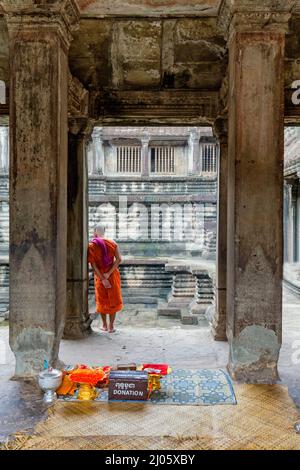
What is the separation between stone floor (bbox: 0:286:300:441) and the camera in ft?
10.1

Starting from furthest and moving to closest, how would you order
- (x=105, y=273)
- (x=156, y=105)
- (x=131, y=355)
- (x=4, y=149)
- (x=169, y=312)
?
(x=4, y=149)
(x=169, y=312)
(x=105, y=273)
(x=156, y=105)
(x=131, y=355)

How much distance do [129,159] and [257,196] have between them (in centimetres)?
1855

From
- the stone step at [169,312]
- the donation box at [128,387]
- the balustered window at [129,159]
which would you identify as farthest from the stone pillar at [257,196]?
the balustered window at [129,159]

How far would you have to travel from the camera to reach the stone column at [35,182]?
3520 millimetres

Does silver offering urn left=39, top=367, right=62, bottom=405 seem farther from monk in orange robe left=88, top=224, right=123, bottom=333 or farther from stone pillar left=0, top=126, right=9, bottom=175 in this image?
stone pillar left=0, top=126, right=9, bottom=175

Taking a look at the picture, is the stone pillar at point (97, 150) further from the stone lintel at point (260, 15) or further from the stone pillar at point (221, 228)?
the stone lintel at point (260, 15)

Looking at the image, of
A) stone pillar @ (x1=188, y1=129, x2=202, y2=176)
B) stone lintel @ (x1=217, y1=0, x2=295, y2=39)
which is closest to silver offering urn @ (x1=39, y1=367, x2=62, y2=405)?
stone lintel @ (x1=217, y1=0, x2=295, y2=39)

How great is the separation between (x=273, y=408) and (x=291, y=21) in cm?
373

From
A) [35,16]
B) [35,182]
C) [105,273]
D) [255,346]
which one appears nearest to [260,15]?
[35,16]

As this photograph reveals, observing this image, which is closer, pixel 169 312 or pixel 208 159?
pixel 169 312

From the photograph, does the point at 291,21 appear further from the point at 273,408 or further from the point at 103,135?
the point at 103,135

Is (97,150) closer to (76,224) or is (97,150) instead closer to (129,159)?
(129,159)

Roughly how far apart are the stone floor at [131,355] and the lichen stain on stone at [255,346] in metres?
0.36

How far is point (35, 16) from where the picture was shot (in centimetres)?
348
